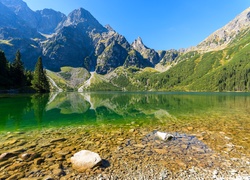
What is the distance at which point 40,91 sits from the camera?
12212 centimetres

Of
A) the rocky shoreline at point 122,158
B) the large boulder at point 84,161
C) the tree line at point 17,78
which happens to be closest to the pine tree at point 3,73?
the tree line at point 17,78

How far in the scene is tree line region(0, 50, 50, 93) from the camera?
98.5 metres

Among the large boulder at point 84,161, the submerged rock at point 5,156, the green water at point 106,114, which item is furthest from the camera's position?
the green water at point 106,114

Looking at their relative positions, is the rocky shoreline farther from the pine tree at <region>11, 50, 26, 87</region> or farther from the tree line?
the pine tree at <region>11, 50, 26, 87</region>

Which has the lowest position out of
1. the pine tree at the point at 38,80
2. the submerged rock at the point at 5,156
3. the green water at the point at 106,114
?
the green water at the point at 106,114

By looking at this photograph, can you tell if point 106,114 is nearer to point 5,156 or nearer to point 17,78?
point 5,156

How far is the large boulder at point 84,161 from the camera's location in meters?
9.70

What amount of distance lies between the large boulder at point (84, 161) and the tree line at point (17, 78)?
10583 centimetres

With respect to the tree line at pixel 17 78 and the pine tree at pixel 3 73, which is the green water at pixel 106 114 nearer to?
the pine tree at pixel 3 73

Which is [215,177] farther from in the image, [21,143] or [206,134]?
[21,143]

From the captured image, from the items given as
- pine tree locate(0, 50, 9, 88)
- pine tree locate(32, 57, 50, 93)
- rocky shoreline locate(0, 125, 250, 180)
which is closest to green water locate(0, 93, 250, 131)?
rocky shoreline locate(0, 125, 250, 180)

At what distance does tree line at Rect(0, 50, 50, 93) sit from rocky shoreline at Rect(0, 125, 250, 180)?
100891mm

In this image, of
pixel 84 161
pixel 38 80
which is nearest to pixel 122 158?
pixel 84 161

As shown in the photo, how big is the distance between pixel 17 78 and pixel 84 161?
397 feet
